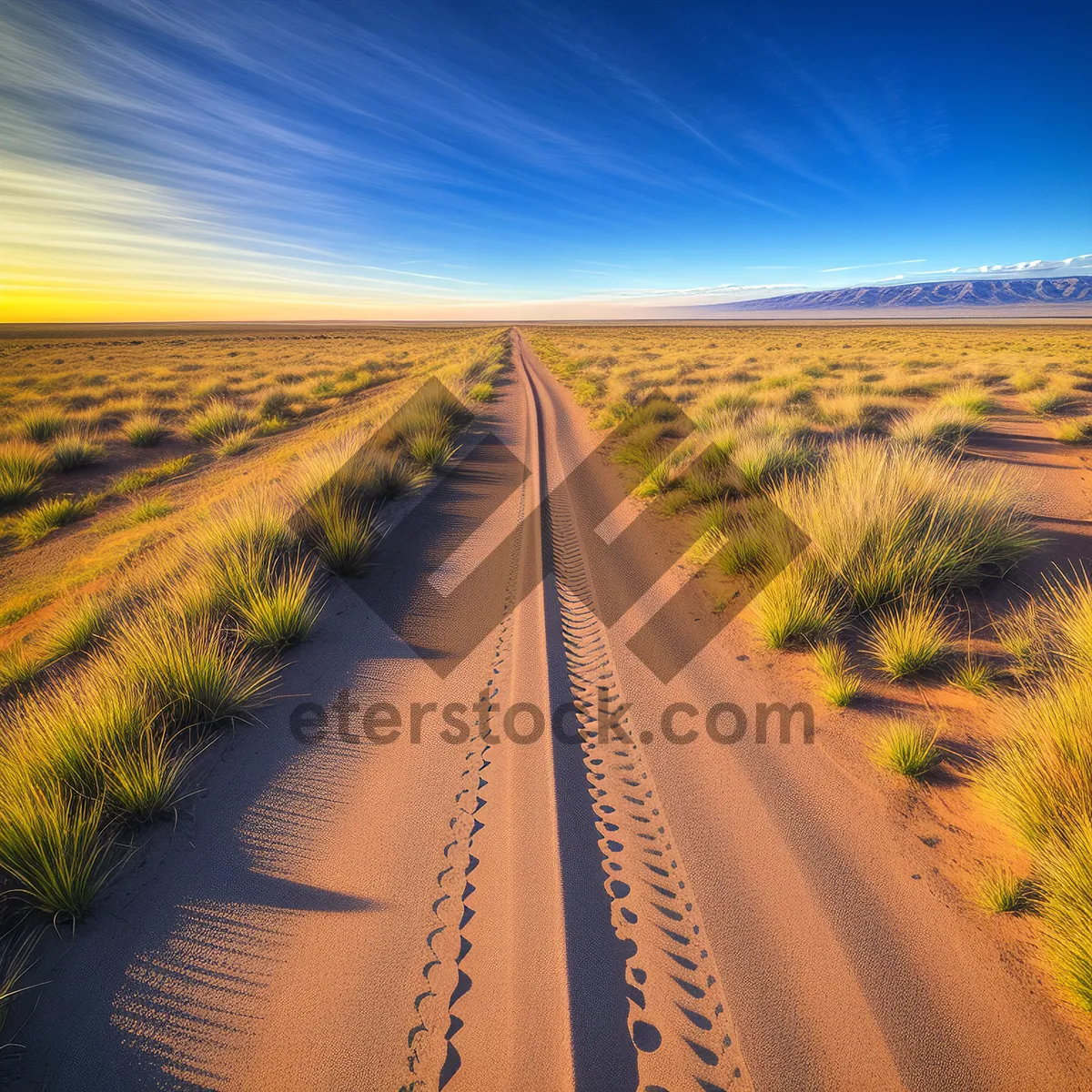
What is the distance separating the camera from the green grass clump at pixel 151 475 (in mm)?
9688

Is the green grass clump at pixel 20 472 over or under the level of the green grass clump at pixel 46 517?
over

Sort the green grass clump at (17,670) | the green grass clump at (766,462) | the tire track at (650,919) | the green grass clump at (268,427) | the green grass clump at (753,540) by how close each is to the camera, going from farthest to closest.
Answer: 1. the green grass clump at (268,427)
2. the green grass clump at (766,462)
3. the green grass clump at (753,540)
4. the green grass clump at (17,670)
5. the tire track at (650,919)

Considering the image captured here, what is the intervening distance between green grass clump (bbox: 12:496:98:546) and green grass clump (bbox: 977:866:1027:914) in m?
11.4

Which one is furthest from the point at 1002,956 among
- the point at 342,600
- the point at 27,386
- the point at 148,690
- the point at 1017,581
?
the point at 27,386

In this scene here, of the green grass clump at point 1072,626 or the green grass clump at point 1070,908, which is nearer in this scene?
the green grass clump at point 1070,908

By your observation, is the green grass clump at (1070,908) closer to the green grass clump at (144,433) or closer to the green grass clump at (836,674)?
the green grass clump at (836,674)

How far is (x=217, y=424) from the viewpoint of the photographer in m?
13.4

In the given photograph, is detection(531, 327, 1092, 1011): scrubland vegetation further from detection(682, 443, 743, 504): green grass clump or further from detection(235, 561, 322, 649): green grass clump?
detection(235, 561, 322, 649): green grass clump

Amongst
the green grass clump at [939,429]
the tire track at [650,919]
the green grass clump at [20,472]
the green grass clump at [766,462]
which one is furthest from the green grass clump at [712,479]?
the green grass clump at [20,472]

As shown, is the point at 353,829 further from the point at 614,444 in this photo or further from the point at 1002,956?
the point at 614,444

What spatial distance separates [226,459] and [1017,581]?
1401 cm

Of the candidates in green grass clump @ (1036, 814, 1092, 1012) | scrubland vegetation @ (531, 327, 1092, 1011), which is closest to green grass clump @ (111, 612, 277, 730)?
scrubland vegetation @ (531, 327, 1092, 1011)

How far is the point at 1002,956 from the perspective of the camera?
1977 millimetres

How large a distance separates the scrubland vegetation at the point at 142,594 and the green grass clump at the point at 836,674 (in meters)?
4.05
